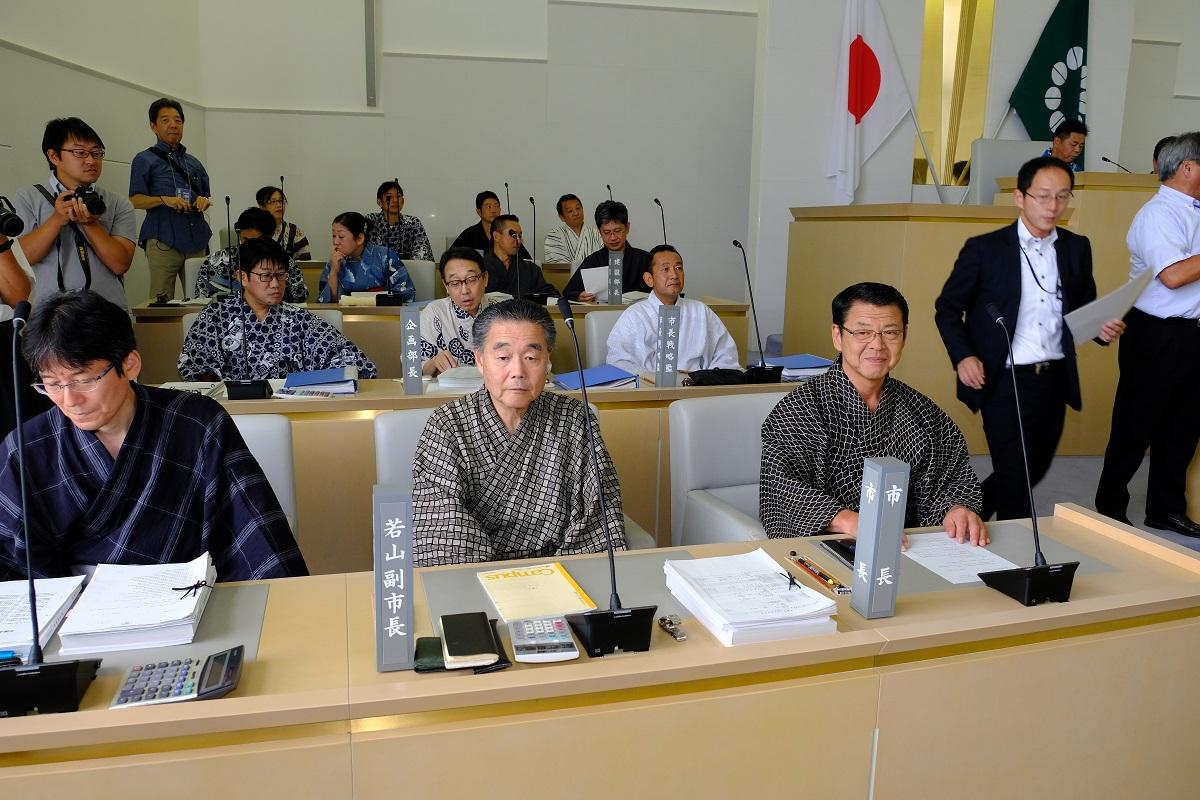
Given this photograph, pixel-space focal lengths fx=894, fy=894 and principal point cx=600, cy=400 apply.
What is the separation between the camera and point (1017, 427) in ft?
8.93

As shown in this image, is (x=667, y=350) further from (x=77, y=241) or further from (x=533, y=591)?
(x=77, y=241)

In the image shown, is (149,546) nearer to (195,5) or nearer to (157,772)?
(157,772)

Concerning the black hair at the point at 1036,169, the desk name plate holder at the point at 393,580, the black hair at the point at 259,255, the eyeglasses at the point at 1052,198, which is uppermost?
the black hair at the point at 1036,169

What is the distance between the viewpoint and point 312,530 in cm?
262

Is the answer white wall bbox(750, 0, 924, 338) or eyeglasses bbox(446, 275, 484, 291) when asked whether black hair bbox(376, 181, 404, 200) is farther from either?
eyeglasses bbox(446, 275, 484, 291)

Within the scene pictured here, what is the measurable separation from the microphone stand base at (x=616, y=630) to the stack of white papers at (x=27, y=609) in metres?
0.70

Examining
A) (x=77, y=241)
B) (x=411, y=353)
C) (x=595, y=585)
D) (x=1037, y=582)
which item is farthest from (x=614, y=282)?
(x=1037, y=582)

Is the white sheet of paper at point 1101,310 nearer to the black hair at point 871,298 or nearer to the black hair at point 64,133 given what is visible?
the black hair at point 871,298

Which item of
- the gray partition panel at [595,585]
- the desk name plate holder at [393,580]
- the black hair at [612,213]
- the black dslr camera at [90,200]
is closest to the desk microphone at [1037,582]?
the gray partition panel at [595,585]

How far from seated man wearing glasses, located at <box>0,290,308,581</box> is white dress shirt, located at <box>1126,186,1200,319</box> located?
9.62 feet

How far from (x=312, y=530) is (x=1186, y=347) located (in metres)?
3.05

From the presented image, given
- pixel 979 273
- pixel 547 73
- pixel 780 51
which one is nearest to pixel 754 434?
pixel 979 273

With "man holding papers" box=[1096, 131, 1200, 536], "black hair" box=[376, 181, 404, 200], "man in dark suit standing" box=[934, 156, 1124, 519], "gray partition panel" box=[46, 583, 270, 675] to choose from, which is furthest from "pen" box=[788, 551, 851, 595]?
"black hair" box=[376, 181, 404, 200]

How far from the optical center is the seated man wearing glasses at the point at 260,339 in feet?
10.8
